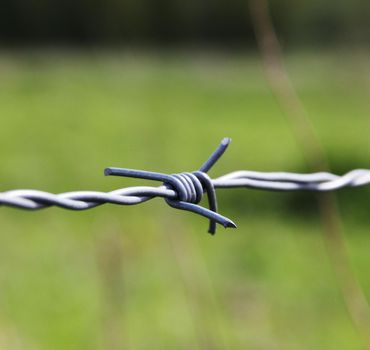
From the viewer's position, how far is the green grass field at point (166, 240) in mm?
3000

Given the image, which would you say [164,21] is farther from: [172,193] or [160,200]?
[172,193]

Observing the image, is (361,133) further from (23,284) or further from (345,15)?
(345,15)

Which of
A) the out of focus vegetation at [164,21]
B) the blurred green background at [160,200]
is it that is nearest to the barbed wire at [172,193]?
the blurred green background at [160,200]

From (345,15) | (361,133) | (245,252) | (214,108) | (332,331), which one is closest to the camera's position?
(332,331)

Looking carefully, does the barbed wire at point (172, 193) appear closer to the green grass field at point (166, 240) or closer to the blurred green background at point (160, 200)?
the green grass field at point (166, 240)

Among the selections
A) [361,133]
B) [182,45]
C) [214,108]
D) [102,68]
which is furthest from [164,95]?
[182,45]

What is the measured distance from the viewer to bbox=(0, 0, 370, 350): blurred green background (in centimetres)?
307

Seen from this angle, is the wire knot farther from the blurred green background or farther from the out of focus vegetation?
the out of focus vegetation

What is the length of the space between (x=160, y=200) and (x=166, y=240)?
67cm

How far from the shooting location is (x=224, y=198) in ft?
16.2

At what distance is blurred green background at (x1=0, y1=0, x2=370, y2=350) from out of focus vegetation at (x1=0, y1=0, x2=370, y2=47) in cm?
4

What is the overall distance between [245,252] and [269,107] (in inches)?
212

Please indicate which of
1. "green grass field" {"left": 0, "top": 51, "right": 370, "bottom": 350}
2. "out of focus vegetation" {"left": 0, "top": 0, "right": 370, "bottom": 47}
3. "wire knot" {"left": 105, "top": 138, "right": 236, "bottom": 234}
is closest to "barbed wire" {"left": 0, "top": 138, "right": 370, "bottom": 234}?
"wire knot" {"left": 105, "top": 138, "right": 236, "bottom": 234}

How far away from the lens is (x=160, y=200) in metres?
3.06
